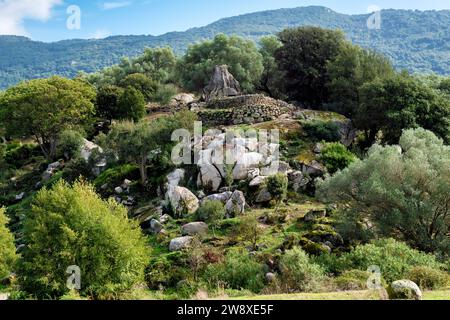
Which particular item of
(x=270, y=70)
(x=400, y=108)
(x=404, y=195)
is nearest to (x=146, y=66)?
(x=270, y=70)

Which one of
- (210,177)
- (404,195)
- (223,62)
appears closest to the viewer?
(404,195)

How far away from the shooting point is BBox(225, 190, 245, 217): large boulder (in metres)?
28.8

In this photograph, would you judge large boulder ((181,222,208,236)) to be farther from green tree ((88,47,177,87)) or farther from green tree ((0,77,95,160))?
green tree ((88,47,177,87))

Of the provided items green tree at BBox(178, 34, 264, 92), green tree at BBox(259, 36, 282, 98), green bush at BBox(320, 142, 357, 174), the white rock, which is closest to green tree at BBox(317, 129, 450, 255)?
green bush at BBox(320, 142, 357, 174)

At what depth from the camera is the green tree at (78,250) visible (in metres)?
19.5

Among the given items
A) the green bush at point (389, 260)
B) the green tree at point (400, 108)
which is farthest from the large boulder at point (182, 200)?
the green tree at point (400, 108)

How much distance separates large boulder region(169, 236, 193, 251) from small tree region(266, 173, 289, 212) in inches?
278

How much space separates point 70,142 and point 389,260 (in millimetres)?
36103

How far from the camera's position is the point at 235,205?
94.6 feet

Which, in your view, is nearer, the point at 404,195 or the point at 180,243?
the point at 404,195

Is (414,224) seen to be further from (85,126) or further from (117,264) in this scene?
(85,126)

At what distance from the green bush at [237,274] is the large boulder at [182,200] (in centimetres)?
777

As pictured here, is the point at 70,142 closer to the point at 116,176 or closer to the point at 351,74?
the point at 116,176

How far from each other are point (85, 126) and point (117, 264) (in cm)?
3472
